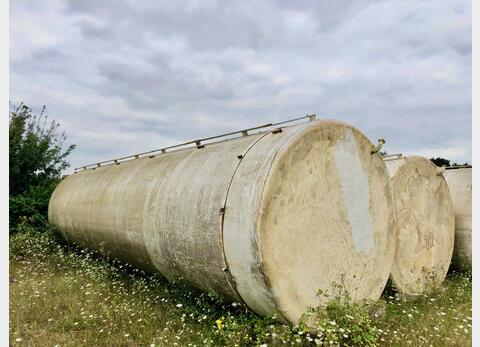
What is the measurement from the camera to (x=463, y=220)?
8.36 m

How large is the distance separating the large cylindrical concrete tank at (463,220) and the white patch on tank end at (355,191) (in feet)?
12.4

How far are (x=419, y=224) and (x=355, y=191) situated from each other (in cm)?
234

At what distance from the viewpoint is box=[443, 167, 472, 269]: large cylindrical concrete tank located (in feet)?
27.1

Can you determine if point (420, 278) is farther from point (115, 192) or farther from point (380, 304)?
point (115, 192)

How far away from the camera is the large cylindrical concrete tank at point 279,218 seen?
14.8 feet

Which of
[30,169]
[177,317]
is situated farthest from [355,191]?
[30,169]

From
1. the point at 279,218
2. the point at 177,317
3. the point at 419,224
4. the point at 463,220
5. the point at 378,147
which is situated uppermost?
the point at 378,147

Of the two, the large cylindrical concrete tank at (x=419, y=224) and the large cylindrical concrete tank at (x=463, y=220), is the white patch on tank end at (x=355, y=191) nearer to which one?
the large cylindrical concrete tank at (x=419, y=224)

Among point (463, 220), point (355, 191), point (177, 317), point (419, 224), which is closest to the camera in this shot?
point (355, 191)

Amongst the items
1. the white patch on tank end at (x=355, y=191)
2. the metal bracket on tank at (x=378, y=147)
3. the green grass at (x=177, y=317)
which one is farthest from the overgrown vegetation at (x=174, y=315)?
the metal bracket on tank at (x=378, y=147)

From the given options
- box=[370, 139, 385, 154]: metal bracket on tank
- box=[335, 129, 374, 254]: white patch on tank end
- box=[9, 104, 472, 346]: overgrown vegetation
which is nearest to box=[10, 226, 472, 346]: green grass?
box=[9, 104, 472, 346]: overgrown vegetation

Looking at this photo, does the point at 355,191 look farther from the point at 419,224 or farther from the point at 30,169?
the point at 30,169

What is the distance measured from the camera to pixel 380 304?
5.46 metres

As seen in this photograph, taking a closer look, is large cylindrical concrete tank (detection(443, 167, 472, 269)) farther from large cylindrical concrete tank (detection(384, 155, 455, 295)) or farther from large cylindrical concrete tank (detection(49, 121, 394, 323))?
large cylindrical concrete tank (detection(49, 121, 394, 323))
